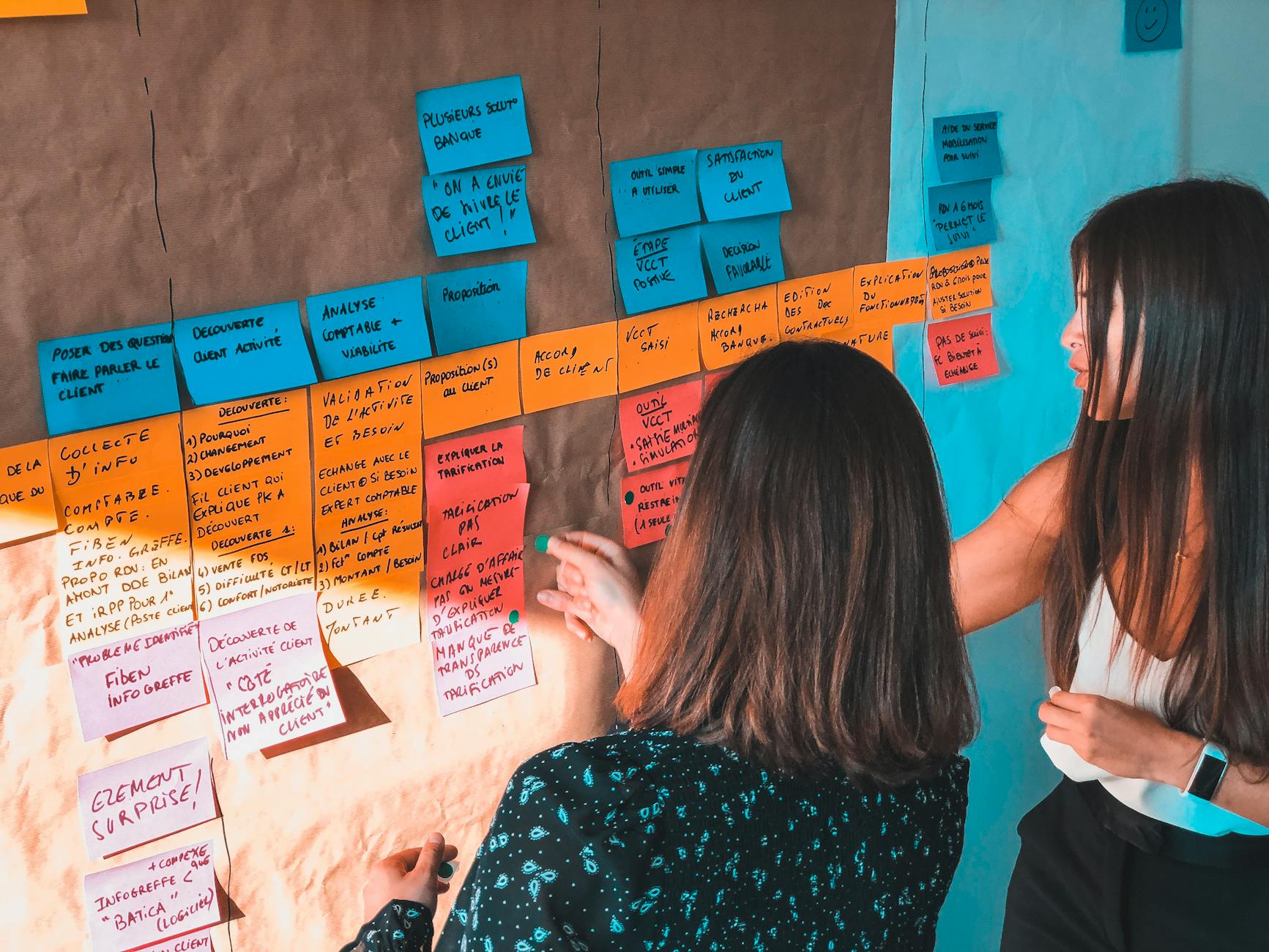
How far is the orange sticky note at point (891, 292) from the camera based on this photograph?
1472mm

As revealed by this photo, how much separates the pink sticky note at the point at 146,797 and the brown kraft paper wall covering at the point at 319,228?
0.01 m

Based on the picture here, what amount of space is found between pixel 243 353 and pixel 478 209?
0.93 feet

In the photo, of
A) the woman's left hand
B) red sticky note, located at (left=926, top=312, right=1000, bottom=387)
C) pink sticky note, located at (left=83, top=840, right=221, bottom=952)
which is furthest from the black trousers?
pink sticky note, located at (left=83, top=840, right=221, bottom=952)

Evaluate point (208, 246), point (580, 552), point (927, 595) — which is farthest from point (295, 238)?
point (927, 595)

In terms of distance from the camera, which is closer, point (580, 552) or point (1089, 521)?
point (580, 552)

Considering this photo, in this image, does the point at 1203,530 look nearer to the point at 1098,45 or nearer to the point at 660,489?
the point at 660,489

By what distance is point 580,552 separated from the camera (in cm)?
119

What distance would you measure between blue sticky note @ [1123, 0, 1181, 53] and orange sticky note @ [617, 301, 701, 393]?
3.69ft

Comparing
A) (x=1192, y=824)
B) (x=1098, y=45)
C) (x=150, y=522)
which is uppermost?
(x=1098, y=45)

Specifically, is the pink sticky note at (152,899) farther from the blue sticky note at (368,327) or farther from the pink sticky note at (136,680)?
the blue sticky note at (368,327)

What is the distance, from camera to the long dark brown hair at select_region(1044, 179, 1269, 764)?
3.74 ft

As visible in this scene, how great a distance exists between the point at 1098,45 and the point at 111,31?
1.59 m

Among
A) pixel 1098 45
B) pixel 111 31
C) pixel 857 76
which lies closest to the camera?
pixel 111 31

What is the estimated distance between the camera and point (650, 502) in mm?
1288
